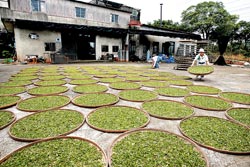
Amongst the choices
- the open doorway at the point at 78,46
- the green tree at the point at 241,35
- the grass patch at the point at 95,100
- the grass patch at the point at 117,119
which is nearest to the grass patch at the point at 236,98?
the grass patch at the point at 117,119

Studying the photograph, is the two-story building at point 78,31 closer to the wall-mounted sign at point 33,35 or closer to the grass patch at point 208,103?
the wall-mounted sign at point 33,35

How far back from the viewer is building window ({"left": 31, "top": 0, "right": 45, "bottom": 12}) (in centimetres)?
1131

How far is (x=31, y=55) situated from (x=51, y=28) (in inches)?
100

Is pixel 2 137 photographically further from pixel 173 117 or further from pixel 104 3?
pixel 104 3

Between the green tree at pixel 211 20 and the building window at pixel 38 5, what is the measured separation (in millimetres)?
20396

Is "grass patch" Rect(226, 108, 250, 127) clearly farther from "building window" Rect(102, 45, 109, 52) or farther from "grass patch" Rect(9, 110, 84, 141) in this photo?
"building window" Rect(102, 45, 109, 52)

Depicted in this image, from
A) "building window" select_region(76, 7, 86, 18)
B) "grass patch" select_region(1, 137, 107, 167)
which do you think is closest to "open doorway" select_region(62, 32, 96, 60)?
"building window" select_region(76, 7, 86, 18)

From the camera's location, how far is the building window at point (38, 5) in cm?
1131

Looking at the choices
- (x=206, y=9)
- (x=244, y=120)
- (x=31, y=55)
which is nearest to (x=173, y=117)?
(x=244, y=120)

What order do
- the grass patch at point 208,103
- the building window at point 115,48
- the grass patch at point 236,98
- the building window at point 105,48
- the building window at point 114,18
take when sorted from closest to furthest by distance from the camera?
1. the grass patch at point 208,103
2. the grass patch at point 236,98
3. the building window at point 105,48
4. the building window at point 115,48
5. the building window at point 114,18

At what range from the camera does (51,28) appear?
11.4 m

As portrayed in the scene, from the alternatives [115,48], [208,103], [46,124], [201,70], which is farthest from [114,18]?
[46,124]

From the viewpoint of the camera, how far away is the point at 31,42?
36.0 feet

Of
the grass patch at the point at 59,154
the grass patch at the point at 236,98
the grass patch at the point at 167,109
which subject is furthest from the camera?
the grass patch at the point at 236,98
